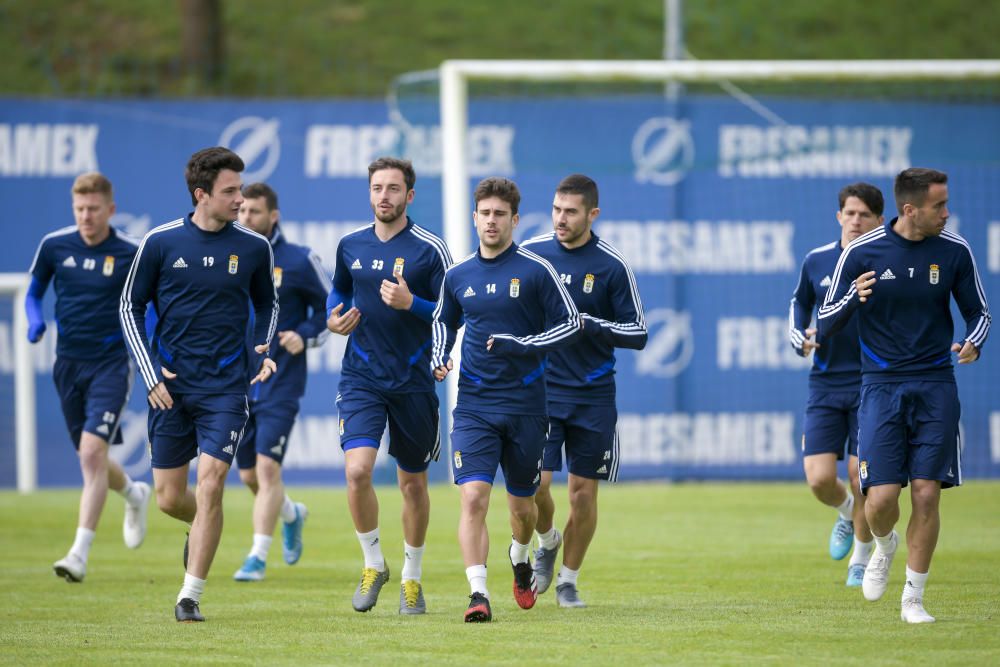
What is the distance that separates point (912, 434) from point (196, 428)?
3.80 metres

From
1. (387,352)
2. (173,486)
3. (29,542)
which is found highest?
(387,352)

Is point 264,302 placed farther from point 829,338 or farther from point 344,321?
point 829,338

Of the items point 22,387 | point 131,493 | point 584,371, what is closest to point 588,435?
point 584,371

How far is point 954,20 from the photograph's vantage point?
27812 millimetres

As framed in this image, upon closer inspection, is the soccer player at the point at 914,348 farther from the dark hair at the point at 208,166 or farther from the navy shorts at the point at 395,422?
the dark hair at the point at 208,166

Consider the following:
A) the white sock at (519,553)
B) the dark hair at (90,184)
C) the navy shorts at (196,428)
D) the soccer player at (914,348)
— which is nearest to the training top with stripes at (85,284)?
the dark hair at (90,184)

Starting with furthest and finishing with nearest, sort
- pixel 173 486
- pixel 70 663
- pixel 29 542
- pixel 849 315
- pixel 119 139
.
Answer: pixel 119 139 → pixel 29 542 → pixel 173 486 → pixel 849 315 → pixel 70 663

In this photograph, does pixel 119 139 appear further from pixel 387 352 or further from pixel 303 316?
pixel 387 352

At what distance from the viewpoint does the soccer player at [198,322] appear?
27.0ft

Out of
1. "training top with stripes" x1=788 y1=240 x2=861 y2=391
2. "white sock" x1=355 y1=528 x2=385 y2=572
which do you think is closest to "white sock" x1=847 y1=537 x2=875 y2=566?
"training top with stripes" x1=788 y1=240 x2=861 y2=391

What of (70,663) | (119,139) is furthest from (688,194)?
(70,663)

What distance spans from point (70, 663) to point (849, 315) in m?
4.19

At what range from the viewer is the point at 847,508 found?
10.4 meters

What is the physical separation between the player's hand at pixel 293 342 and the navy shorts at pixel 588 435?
208 centimetres
